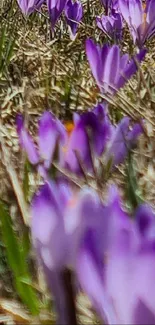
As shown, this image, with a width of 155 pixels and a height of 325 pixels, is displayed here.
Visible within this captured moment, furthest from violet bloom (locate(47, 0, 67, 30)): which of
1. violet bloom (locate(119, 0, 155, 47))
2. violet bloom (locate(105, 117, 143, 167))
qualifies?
violet bloom (locate(105, 117, 143, 167))

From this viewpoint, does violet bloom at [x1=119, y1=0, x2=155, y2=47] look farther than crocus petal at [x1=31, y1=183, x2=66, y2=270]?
Yes

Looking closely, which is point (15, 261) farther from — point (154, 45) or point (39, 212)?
point (154, 45)

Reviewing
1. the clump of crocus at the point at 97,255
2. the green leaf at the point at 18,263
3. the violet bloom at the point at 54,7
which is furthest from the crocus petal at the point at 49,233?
the violet bloom at the point at 54,7

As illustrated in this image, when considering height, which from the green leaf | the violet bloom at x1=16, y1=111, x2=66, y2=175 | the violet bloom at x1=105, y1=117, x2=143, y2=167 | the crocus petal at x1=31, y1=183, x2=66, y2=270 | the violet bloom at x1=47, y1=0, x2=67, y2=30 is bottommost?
the green leaf

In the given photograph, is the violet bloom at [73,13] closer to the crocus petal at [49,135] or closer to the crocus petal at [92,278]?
the crocus petal at [49,135]

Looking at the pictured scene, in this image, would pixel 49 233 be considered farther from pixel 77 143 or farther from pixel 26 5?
pixel 26 5

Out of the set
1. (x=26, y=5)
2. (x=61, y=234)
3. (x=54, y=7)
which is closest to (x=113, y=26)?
(x=54, y=7)

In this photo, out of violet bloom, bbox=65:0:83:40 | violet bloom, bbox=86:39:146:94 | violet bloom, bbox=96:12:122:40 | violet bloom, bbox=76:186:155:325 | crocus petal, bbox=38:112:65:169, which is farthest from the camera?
violet bloom, bbox=65:0:83:40

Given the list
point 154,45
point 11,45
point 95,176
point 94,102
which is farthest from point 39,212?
point 154,45

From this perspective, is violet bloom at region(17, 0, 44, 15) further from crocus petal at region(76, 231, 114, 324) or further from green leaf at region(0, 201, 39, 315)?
crocus petal at region(76, 231, 114, 324)
